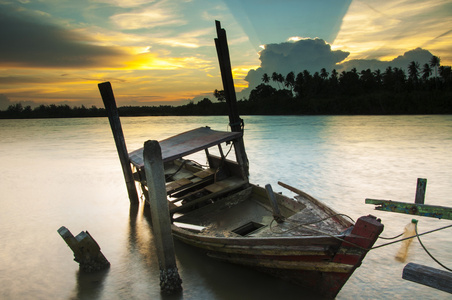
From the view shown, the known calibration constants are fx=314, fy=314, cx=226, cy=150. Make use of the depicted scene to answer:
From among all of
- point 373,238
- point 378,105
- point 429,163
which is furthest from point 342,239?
point 378,105

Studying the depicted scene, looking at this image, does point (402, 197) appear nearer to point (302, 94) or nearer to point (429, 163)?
point (429, 163)

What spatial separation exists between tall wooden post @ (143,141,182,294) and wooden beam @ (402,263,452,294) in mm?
3103

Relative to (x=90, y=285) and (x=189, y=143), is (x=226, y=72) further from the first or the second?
(x=90, y=285)

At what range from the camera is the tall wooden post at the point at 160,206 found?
14.8ft

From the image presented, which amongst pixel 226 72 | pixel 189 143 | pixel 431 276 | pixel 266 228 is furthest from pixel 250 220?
pixel 226 72

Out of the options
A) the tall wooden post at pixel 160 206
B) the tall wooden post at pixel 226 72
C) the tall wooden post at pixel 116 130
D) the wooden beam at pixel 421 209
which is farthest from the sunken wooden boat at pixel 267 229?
the tall wooden post at pixel 226 72

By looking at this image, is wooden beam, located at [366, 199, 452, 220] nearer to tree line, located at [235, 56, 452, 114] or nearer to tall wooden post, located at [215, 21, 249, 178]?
tall wooden post, located at [215, 21, 249, 178]

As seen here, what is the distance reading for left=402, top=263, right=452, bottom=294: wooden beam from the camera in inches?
97.5

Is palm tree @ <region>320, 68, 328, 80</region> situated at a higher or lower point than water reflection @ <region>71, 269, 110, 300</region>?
higher

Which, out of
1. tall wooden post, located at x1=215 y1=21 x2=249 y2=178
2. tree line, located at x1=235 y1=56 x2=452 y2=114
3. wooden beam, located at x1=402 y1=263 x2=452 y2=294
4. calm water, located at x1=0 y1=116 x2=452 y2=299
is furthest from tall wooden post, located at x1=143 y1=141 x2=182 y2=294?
tree line, located at x1=235 y1=56 x2=452 y2=114

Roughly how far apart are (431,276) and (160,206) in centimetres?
331

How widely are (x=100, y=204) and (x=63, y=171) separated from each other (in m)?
7.16

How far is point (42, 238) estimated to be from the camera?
7.59 meters

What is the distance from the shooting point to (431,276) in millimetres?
2527
